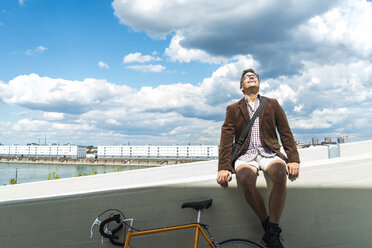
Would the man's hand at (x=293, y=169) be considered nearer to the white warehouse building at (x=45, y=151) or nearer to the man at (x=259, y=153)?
the man at (x=259, y=153)

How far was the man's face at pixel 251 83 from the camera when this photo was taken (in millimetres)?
2707

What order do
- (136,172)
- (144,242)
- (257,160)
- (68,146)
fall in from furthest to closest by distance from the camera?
(68,146) < (136,172) < (144,242) < (257,160)

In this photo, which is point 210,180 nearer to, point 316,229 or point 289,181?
point 289,181

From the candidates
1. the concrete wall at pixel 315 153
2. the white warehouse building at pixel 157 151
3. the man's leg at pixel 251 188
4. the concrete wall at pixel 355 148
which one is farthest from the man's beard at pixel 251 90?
the white warehouse building at pixel 157 151

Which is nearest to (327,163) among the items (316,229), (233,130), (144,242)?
(316,229)

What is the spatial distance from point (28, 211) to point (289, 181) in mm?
2781

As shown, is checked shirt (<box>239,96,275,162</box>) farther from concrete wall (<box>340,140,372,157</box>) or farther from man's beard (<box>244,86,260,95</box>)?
concrete wall (<box>340,140,372,157</box>)

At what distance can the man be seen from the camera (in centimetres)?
237

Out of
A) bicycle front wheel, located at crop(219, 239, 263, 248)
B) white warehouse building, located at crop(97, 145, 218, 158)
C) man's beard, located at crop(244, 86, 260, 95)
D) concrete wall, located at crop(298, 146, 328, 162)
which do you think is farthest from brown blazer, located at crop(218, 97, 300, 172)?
white warehouse building, located at crop(97, 145, 218, 158)

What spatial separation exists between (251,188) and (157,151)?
112m

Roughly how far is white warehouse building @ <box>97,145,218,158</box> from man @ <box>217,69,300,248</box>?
10202 centimetres

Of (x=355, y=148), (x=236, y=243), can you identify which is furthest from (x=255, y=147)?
(x=355, y=148)

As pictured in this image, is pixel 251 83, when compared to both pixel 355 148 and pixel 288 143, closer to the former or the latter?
pixel 288 143

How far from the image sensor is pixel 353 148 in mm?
6051
